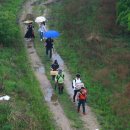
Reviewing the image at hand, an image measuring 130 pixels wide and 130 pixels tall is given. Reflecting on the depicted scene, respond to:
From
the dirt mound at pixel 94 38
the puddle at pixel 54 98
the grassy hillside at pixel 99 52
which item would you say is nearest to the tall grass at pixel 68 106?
the puddle at pixel 54 98

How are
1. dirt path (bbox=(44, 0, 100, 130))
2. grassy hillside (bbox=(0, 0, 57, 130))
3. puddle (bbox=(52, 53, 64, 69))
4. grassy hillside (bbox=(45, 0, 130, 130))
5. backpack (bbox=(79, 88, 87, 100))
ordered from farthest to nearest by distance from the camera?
puddle (bbox=(52, 53, 64, 69)) → grassy hillside (bbox=(45, 0, 130, 130)) → backpack (bbox=(79, 88, 87, 100)) → dirt path (bbox=(44, 0, 100, 130)) → grassy hillside (bbox=(0, 0, 57, 130))

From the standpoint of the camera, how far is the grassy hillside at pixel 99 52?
87.7 feet

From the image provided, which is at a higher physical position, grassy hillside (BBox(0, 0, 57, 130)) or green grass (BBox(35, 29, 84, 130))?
grassy hillside (BBox(0, 0, 57, 130))

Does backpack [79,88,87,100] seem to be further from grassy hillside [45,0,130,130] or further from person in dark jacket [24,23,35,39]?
person in dark jacket [24,23,35,39]

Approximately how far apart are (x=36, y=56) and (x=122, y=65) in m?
6.52

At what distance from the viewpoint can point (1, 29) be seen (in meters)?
34.3

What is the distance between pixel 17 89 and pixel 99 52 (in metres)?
10.3

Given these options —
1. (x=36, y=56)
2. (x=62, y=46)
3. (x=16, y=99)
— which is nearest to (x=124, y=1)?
(x=62, y=46)

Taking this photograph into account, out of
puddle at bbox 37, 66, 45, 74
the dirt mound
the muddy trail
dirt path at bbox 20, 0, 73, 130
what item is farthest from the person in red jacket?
the dirt mound

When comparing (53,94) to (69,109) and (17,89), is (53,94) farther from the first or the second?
(17,89)

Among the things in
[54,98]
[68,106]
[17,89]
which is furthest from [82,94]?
[17,89]

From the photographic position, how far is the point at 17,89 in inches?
1030

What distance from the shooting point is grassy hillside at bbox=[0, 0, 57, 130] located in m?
22.4

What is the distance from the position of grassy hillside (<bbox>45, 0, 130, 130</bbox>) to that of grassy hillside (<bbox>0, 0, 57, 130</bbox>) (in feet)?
10.2
